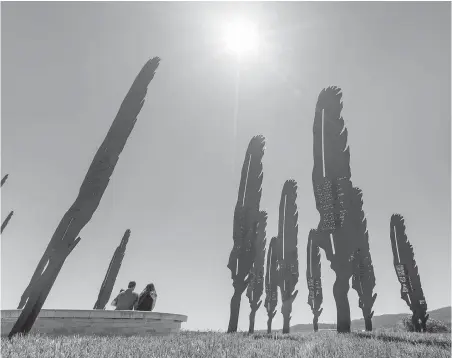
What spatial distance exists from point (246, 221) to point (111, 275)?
991cm

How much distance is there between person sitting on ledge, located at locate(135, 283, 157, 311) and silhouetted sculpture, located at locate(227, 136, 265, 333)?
4.23 m

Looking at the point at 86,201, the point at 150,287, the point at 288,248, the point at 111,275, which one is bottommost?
the point at 150,287

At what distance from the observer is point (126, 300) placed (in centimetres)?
1046

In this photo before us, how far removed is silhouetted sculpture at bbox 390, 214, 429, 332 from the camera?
16328 mm

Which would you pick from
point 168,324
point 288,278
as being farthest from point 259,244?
point 168,324

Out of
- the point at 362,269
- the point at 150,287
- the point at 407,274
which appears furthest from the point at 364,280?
the point at 150,287

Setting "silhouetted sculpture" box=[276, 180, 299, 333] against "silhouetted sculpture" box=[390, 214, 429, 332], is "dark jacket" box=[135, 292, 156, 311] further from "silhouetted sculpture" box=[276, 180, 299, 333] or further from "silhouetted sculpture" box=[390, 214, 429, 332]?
"silhouetted sculpture" box=[390, 214, 429, 332]

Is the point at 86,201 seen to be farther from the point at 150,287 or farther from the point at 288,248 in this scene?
the point at 288,248

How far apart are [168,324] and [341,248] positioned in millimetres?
6548

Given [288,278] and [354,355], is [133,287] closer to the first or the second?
[354,355]

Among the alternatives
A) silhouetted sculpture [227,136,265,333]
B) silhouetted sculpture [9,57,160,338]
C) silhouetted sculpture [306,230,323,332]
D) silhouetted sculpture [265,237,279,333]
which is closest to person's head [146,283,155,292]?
silhouetted sculpture [9,57,160,338]

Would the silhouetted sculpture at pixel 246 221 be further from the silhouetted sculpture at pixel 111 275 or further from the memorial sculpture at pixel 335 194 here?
the silhouetted sculpture at pixel 111 275

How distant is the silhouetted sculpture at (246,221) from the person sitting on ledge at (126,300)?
4.68 m

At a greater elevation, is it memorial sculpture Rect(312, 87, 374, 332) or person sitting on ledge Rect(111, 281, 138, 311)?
memorial sculpture Rect(312, 87, 374, 332)
